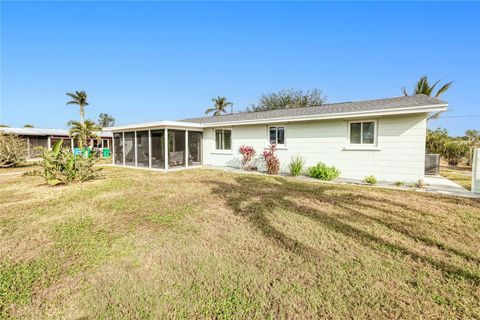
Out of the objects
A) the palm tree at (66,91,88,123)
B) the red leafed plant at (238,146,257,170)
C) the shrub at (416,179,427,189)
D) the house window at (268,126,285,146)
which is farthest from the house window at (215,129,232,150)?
the palm tree at (66,91,88,123)

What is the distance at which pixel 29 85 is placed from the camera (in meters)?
21.8

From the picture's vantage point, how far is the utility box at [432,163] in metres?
10.6

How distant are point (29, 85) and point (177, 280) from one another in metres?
29.3

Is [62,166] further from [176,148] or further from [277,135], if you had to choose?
[277,135]

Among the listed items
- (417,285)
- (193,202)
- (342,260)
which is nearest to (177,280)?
(342,260)

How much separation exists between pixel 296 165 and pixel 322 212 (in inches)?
214

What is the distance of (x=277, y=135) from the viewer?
→ 1199 centimetres

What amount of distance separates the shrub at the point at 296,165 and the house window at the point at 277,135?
1144mm

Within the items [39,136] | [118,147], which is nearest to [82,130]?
[39,136]

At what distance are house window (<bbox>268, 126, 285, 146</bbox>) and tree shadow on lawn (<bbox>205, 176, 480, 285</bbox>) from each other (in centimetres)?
329

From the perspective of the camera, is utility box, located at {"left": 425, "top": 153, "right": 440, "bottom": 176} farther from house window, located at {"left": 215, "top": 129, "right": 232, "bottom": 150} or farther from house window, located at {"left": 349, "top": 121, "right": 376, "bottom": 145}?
house window, located at {"left": 215, "top": 129, "right": 232, "bottom": 150}

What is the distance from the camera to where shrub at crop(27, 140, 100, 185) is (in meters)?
8.38

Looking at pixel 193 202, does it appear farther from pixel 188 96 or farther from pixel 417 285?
pixel 188 96

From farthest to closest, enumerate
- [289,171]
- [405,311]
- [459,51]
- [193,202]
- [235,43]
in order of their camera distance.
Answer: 1. [235,43]
2. [459,51]
3. [289,171]
4. [193,202]
5. [405,311]
